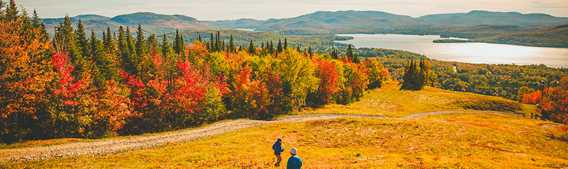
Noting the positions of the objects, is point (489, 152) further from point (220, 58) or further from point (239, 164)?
point (220, 58)

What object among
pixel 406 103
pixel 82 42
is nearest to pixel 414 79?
pixel 406 103

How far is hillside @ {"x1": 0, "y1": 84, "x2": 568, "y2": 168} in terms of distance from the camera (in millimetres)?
34000

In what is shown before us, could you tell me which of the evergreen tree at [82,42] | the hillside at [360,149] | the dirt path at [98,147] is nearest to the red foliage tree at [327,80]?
the hillside at [360,149]

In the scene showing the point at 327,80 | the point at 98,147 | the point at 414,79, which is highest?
the point at 327,80

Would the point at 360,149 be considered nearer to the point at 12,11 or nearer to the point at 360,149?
the point at 360,149

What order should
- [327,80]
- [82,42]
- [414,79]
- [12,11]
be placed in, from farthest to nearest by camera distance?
[414,79] < [327,80] < [82,42] < [12,11]

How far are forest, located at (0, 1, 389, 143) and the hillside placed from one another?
983cm

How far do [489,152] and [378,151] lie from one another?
42.2 feet

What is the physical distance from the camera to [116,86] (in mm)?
63188

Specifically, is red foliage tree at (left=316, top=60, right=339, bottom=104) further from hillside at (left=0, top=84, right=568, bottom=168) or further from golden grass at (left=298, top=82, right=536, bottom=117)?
hillside at (left=0, top=84, right=568, bottom=168)

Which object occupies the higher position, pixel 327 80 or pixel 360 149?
pixel 327 80

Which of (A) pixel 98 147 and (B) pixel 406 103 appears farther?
(B) pixel 406 103

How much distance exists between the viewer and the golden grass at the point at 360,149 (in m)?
34.0

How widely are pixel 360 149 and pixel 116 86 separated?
4326 centimetres
